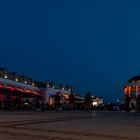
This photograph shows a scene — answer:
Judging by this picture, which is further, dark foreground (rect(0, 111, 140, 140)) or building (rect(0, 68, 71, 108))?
building (rect(0, 68, 71, 108))

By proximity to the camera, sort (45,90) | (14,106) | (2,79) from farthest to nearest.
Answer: (45,90), (2,79), (14,106)

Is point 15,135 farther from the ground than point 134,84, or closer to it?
closer to it

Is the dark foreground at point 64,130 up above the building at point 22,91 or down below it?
below

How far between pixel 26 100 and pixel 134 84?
65.3 m

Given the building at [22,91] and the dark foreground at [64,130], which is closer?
the dark foreground at [64,130]

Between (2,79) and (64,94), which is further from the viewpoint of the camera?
(64,94)

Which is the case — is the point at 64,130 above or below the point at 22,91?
below

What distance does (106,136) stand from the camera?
14750 mm

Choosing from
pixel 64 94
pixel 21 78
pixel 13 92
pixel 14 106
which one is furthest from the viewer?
pixel 64 94

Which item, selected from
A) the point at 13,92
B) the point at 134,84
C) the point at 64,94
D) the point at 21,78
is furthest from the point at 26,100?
the point at 134,84

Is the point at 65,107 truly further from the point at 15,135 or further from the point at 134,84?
the point at 15,135

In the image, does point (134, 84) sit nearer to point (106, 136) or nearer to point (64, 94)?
point (64, 94)

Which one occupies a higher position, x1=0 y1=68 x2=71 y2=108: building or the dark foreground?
x1=0 y1=68 x2=71 y2=108: building

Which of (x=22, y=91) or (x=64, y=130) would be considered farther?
(x=22, y=91)
